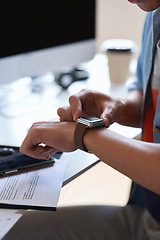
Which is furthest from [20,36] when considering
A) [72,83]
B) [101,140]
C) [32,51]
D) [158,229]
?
[158,229]

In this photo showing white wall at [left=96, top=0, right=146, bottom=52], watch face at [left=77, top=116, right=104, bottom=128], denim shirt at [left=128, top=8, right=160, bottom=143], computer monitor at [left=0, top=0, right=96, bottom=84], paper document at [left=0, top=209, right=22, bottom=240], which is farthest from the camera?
white wall at [left=96, top=0, right=146, bottom=52]

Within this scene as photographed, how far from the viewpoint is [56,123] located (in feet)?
2.25

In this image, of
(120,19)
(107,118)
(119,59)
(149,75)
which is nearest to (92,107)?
(107,118)

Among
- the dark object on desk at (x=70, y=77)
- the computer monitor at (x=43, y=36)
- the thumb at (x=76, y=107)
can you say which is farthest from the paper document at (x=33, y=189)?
the dark object on desk at (x=70, y=77)

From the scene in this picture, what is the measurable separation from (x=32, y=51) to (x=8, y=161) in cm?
53

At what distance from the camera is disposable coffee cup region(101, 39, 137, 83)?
1.27 m

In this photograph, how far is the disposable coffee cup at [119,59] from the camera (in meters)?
1.27

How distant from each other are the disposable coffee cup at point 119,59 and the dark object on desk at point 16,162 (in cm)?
68

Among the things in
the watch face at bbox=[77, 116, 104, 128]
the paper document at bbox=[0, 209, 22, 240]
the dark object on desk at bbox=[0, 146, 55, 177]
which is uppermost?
the watch face at bbox=[77, 116, 104, 128]

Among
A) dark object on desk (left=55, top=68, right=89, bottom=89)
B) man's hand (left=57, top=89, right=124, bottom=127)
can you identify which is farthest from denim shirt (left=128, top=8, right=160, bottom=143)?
dark object on desk (left=55, top=68, right=89, bottom=89)

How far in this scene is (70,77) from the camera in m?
1.25

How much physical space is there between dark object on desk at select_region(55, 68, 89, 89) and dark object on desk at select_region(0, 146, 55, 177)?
1.76 feet

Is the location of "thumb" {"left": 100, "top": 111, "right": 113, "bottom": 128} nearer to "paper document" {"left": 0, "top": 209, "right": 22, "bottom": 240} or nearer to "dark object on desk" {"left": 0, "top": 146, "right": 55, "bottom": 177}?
"dark object on desk" {"left": 0, "top": 146, "right": 55, "bottom": 177}

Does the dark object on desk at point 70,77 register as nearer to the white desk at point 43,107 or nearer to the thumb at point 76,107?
the white desk at point 43,107
